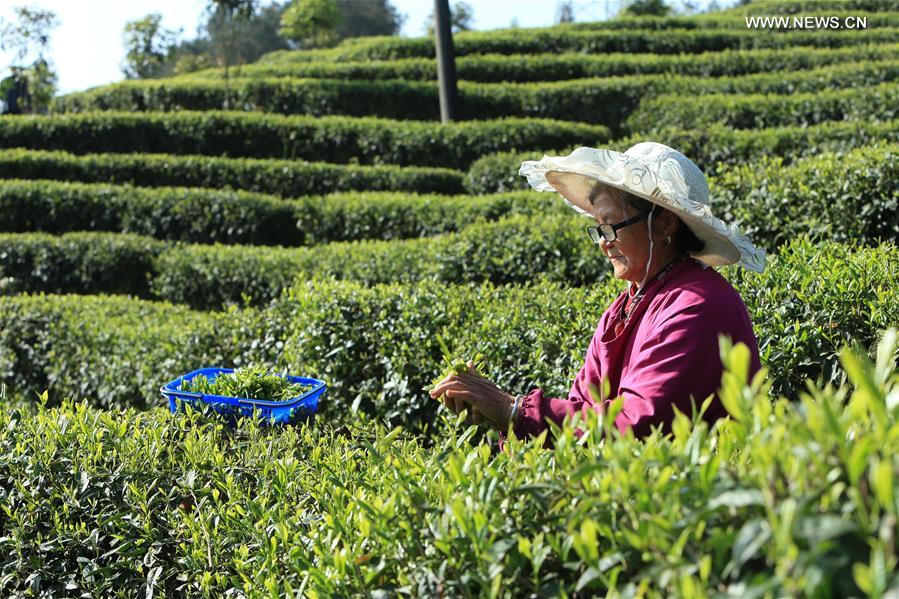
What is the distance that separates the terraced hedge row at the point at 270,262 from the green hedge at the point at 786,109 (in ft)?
17.2

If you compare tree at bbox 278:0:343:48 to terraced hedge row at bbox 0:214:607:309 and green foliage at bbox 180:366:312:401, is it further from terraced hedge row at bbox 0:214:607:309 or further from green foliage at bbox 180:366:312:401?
green foliage at bbox 180:366:312:401

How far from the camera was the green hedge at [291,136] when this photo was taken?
1309 centimetres

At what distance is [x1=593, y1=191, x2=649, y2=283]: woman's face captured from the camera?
274 centimetres

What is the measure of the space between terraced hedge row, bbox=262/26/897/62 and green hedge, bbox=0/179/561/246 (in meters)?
10.3

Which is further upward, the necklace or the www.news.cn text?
the www.news.cn text

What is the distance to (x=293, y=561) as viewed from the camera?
1.97 meters

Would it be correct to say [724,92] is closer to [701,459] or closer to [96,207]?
[96,207]

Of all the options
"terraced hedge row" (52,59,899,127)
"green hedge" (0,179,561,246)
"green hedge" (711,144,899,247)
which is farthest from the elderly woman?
"terraced hedge row" (52,59,899,127)

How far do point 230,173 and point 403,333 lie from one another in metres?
8.87

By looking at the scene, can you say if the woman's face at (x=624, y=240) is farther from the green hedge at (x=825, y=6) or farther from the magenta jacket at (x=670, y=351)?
the green hedge at (x=825, y=6)

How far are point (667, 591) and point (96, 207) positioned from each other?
11379 millimetres

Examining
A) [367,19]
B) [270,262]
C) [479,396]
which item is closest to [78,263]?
[270,262]

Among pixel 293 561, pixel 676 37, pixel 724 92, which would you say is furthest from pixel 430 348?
pixel 676 37

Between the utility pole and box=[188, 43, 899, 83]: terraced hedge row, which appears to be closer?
the utility pole
